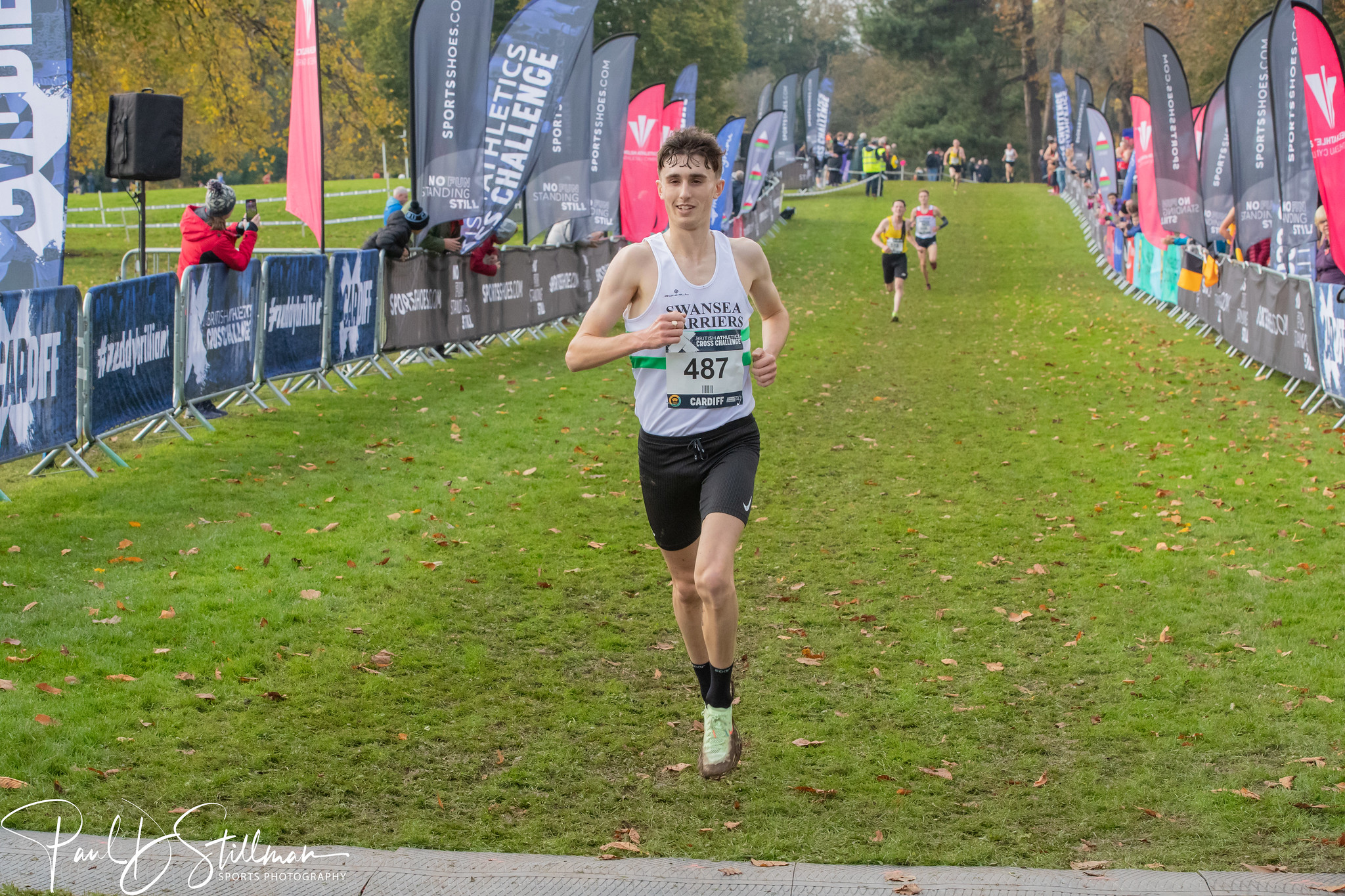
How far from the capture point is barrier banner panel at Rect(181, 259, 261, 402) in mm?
10453

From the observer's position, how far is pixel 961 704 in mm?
5477

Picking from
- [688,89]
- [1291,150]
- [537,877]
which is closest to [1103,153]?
[688,89]

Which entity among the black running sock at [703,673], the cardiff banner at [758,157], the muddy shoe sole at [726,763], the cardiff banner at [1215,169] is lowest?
the muddy shoe sole at [726,763]

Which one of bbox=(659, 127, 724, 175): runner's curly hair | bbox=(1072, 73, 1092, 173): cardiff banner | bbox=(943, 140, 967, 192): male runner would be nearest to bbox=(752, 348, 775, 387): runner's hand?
bbox=(659, 127, 724, 175): runner's curly hair

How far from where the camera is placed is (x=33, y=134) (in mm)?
9031

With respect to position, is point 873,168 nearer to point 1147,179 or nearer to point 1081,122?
point 1081,122

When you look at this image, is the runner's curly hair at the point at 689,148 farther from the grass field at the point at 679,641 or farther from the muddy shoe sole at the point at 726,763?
the grass field at the point at 679,641

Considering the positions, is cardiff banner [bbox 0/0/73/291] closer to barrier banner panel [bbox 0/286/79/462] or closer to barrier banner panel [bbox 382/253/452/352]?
barrier banner panel [bbox 0/286/79/462]

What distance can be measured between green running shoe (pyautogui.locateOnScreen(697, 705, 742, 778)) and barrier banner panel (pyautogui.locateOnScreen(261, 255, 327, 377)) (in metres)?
8.40

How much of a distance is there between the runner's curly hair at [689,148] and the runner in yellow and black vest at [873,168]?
47939mm

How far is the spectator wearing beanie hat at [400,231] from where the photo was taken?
14.6 metres


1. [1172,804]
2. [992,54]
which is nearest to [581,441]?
[1172,804]

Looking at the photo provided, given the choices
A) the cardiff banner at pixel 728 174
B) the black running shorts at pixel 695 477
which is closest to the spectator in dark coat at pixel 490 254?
the cardiff banner at pixel 728 174

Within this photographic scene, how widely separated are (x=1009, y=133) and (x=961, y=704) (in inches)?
2865
